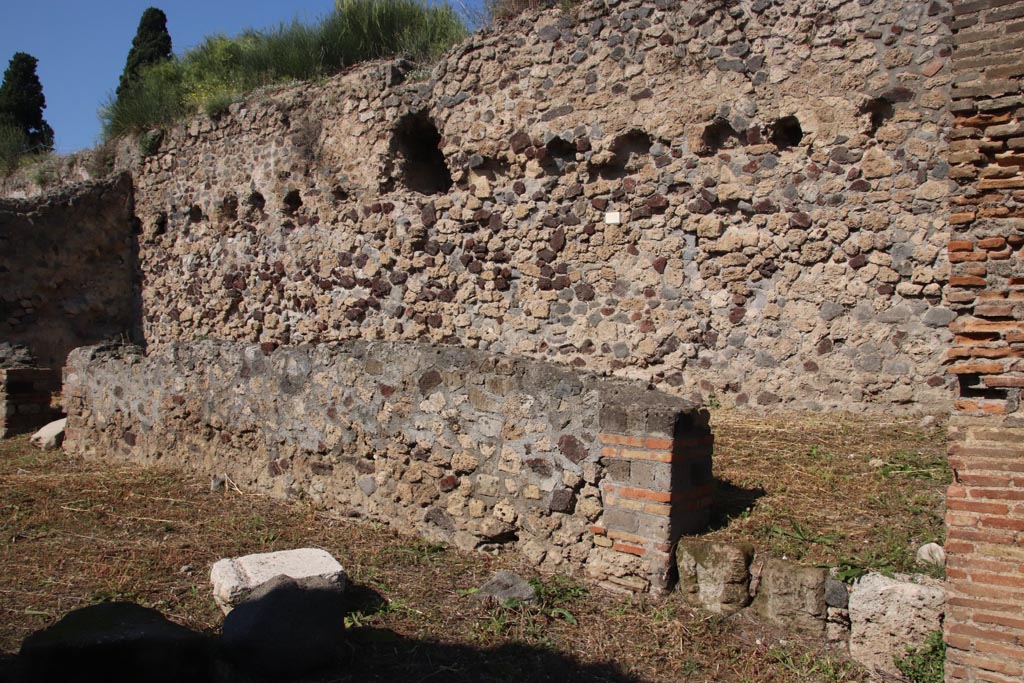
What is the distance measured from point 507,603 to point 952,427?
83.0 inches

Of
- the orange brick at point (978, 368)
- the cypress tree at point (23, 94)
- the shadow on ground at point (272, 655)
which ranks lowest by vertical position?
the shadow on ground at point (272, 655)

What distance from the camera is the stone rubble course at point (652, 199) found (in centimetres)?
671

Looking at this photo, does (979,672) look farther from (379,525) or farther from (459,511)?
(379,525)

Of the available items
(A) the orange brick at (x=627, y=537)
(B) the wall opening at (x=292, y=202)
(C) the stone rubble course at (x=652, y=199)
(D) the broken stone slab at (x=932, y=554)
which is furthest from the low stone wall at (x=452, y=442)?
(B) the wall opening at (x=292, y=202)

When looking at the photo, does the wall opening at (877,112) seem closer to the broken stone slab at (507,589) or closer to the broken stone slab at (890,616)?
the broken stone slab at (890,616)

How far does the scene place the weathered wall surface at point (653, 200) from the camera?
6711 mm

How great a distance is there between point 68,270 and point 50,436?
5.61 meters

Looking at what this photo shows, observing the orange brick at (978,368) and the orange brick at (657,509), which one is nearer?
the orange brick at (978,368)

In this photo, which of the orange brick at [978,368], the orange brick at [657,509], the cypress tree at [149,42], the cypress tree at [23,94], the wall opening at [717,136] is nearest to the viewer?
the orange brick at [978,368]

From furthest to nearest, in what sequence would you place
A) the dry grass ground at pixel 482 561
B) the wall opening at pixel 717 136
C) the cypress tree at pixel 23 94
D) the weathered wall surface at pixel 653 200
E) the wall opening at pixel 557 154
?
1. the cypress tree at pixel 23 94
2. the wall opening at pixel 557 154
3. the wall opening at pixel 717 136
4. the weathered wall surface at pixel 653 200
5. the dry grass ground at pixel 482 561

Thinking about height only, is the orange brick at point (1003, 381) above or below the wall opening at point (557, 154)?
below

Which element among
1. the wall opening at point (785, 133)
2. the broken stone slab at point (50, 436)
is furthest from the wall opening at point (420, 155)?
the broken stone slab at point (50, 436)

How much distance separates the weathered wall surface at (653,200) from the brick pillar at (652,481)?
122 inches

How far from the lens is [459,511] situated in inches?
196
